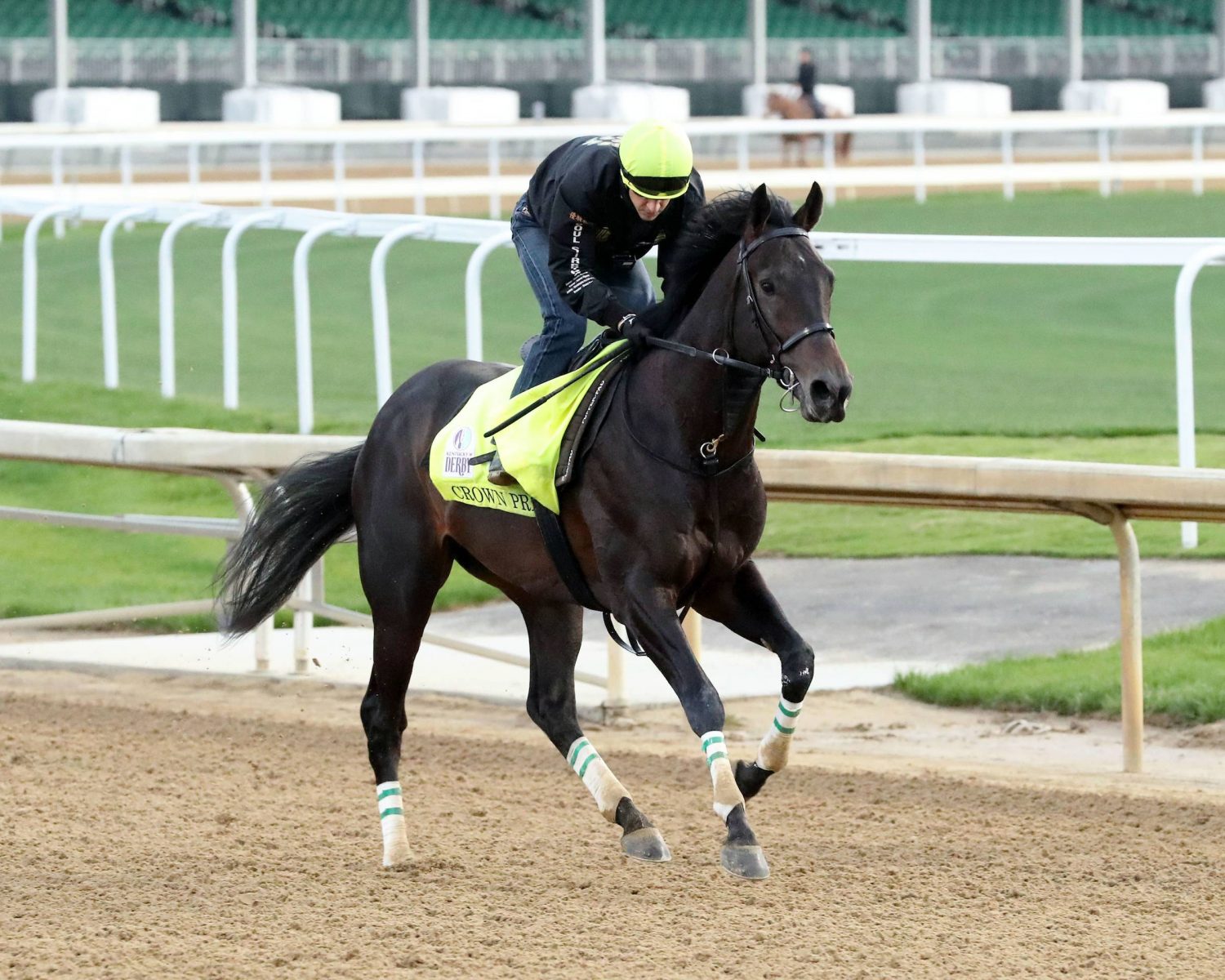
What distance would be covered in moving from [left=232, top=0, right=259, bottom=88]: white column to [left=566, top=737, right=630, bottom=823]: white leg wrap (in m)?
23.7

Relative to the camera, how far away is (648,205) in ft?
13.9

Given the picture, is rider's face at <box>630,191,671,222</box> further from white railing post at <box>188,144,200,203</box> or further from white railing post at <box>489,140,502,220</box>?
white railing post at <box>489,140,502,220</box>

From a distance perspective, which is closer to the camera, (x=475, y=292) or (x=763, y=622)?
(x=763, y=622)

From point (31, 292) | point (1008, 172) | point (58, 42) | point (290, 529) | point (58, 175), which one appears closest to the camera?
point (290, 529)

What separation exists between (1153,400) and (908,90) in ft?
69.6

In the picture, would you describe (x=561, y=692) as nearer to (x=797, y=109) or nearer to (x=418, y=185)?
(x=418, y=185)

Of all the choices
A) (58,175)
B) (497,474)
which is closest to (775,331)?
(497,474)

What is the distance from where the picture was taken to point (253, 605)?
17.4ft

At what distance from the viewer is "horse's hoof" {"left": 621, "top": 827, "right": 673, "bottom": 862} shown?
4.27 m

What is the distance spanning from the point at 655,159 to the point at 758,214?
29cm

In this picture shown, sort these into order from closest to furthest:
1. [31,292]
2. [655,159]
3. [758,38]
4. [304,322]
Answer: [655,159] → [304,322] → [31,292] → [758,38]

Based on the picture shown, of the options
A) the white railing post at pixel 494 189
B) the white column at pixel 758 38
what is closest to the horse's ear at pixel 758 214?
the white railing post at pixel 494 189

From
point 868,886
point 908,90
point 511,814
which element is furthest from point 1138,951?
point 908,90

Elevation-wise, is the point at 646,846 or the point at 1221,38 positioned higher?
the point at 1221,38
